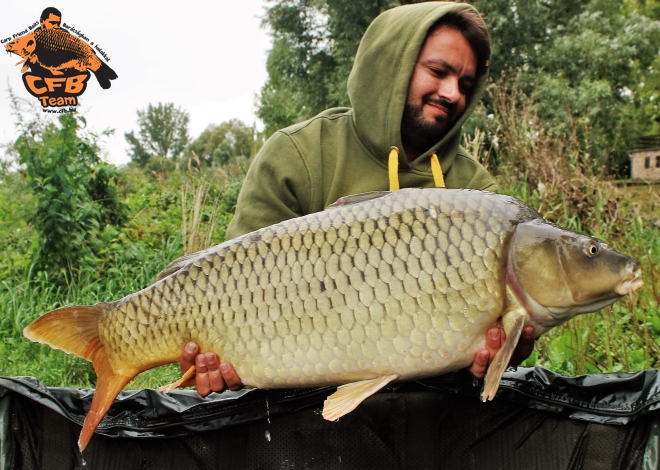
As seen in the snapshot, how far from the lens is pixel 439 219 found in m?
1.07

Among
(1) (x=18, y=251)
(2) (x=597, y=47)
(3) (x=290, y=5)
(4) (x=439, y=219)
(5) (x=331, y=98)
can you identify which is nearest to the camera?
(4) (x=439, y=219)

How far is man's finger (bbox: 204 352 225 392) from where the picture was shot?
3.78ft

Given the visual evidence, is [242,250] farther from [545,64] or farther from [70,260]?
[545,64]

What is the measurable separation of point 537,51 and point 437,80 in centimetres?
967

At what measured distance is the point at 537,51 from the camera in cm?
1041

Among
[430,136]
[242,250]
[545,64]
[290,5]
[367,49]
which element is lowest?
[242,250]

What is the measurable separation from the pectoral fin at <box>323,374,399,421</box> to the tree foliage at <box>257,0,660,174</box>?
6.80m

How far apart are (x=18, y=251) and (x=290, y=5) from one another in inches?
433

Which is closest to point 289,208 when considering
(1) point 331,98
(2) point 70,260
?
(2) point 70,260

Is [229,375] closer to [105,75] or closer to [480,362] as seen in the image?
[480,362]

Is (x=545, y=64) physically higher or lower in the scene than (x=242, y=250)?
higher

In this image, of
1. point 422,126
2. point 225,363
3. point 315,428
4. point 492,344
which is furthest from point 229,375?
point 422,126

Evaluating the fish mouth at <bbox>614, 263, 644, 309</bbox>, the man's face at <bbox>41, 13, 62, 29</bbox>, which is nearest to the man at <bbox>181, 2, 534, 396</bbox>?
the fish mouth at <bbox>614, 263, 644, 309</bbox>

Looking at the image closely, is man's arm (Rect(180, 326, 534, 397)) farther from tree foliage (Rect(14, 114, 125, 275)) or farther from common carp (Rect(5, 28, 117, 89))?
common carp (Rect(5, 28, 117, 89))
